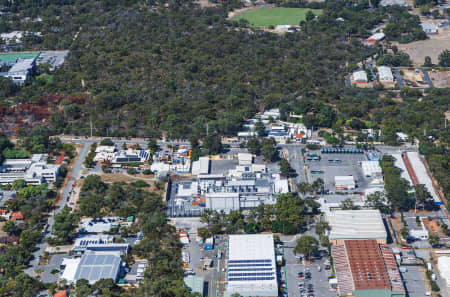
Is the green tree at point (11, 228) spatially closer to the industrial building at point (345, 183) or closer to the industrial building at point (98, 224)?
the industrial building at point (98, 224)

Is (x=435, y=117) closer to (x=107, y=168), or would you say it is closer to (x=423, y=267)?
(x=423, y=267)

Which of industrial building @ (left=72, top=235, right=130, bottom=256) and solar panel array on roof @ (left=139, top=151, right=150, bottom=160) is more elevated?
solar panel array on roof @ (left=139, top=151, right=150, bottom=160)

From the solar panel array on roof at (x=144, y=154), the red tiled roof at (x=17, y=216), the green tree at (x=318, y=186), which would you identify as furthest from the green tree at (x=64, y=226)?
the green tree at (x=318, y=186)

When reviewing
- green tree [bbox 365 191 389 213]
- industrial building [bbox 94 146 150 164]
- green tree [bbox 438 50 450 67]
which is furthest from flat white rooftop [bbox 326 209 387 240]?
green tree [bbox 438 50 450 67]

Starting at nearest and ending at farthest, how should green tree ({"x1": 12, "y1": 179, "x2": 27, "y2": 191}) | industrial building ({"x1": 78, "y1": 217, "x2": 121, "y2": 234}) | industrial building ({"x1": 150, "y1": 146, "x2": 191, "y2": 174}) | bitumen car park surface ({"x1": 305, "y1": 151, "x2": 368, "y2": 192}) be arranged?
industrial building ({"x1": 78, "y1": 217, "x2": 121, "y2": 234})
green tree ({"x1": 12, "y1": 179, "x2": 27, "y2": 191})
bitumen car park surface ({"x1": 305, "y1": 151, "x2": 368, "y2": 192})
industrial building ({"x1": 150, "y1": 146, "x2": 191, "y2": 174})

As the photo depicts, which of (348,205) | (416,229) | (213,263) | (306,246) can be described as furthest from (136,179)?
(416,229)

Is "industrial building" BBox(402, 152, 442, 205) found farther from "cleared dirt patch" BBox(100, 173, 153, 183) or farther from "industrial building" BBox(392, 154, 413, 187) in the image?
"cleared dirt patch" BBox(100, 173, 153, 183)
